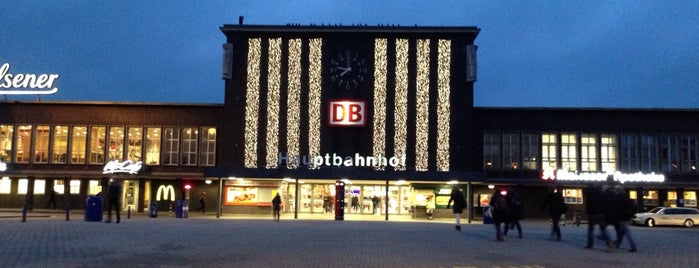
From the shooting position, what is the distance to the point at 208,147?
49.4m

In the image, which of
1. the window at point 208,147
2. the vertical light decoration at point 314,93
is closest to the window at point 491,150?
the vertical light decoration at point 314,93

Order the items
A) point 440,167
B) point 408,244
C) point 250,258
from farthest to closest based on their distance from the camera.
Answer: point 440,167 < point 408,244 < point 250,258

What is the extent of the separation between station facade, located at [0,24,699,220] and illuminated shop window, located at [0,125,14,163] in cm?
9

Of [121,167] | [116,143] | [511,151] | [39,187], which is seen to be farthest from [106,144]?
[511,151]

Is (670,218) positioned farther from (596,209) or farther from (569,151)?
(596,209)

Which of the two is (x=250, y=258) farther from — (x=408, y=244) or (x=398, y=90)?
(x=398, y=90)

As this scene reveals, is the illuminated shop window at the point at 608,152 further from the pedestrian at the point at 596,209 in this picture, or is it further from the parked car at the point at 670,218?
the pedestrian at the point at 596,209

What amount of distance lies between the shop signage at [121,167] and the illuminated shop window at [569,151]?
28.9 metres

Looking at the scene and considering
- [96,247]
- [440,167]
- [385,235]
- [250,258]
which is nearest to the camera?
[250,258]

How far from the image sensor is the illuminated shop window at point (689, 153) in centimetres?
4875

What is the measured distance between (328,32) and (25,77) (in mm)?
21425

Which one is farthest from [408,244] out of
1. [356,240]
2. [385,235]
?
[385,235]

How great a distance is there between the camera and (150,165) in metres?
49.0

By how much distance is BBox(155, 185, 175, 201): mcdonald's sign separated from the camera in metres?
49.6
